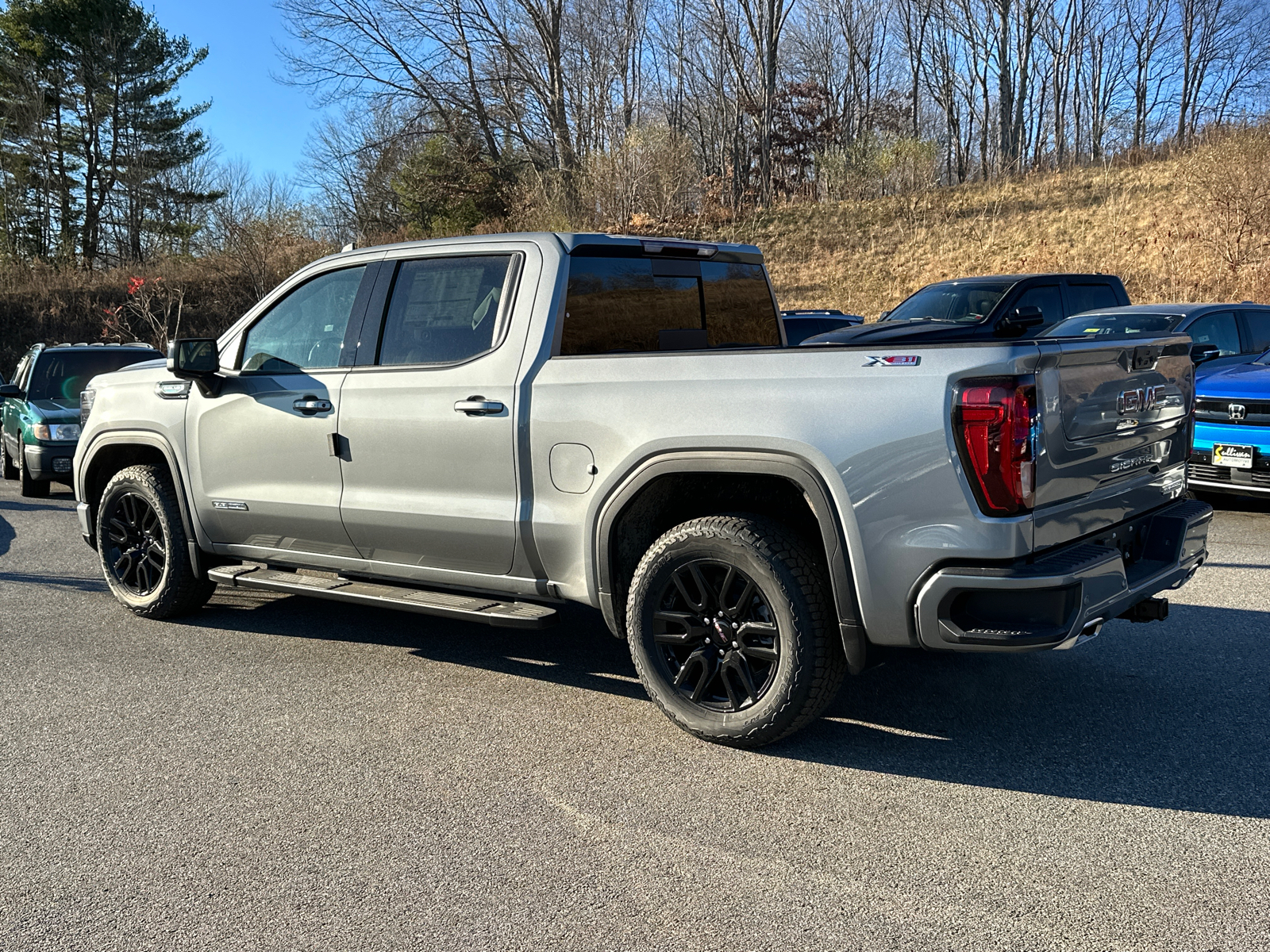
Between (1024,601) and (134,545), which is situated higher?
(1024,601)

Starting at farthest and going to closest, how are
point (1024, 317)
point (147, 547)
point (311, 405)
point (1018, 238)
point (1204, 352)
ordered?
point (1018, 238)
point (1024, 317)
point (1204, 352)
point (147, 547)
point (311, 405)

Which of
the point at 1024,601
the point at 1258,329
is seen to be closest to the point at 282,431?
the point at 1024,601

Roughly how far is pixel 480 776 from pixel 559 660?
5.13 ft

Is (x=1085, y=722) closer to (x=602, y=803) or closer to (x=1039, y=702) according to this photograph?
(x=1039, y=702)

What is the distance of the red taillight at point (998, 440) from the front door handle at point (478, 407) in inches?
79.6

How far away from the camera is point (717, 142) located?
1827 inches

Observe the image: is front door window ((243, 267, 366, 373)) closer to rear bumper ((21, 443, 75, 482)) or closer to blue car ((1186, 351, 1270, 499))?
blue car ((1186, 351, 1270, 499))

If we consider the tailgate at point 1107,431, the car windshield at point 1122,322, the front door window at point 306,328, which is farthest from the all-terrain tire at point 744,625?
the car windshield at point 1122,322

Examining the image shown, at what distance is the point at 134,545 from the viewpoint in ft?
21.4

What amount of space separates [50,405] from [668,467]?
10828mm

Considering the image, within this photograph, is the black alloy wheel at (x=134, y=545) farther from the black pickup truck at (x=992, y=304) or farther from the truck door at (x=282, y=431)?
the black pickup truck at (x=992, y=304)

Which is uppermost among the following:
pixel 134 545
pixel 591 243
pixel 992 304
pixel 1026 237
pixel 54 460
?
pixel 1026 237

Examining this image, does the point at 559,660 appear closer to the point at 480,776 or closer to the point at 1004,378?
the point at 480,776

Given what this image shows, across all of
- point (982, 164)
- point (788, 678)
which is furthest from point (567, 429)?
point (982, 164)
